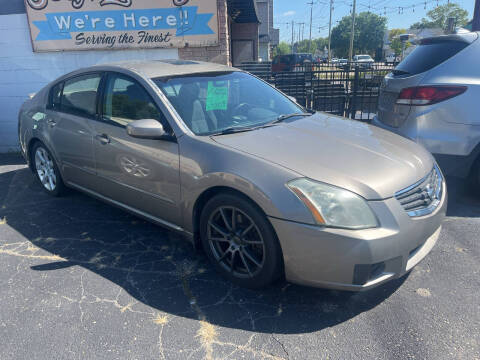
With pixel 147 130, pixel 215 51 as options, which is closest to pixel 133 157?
pixel 147 130

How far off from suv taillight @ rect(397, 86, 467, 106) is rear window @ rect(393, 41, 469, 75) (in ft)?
0.84

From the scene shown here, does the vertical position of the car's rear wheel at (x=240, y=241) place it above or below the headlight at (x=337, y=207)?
below

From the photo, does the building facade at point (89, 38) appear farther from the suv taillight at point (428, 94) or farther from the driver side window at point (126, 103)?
the suv taillight at point (428, 94)

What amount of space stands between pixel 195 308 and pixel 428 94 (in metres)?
3.20

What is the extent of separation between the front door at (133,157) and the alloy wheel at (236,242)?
0.41 meters

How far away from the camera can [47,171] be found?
189 inches

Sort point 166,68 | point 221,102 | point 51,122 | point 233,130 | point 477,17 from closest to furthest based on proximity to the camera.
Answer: point 233,130
point 221,102
point 166,68
point 51,122
point 477,17

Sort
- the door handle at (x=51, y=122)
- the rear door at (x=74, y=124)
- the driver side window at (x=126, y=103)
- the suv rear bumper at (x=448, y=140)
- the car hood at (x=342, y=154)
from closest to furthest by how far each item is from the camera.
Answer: the car hood at (x=342, y=154)
the driver side window at (x=126, y=103)
the rear door at (x=74, y=124)
the suv rear bumper at (x=448, y=140)
the door handle at (x=51, y=122)

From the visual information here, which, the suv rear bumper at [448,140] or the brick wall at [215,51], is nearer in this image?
the suv rear bumper at [448,140]

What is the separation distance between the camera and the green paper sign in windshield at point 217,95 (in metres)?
3.38

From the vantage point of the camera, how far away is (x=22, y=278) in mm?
3096

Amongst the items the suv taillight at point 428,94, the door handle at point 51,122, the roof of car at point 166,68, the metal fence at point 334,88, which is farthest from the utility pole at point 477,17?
the door handle at point 51,122

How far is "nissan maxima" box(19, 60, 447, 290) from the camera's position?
2359 millimetres

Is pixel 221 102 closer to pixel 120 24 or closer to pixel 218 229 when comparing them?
pixel 218 229
